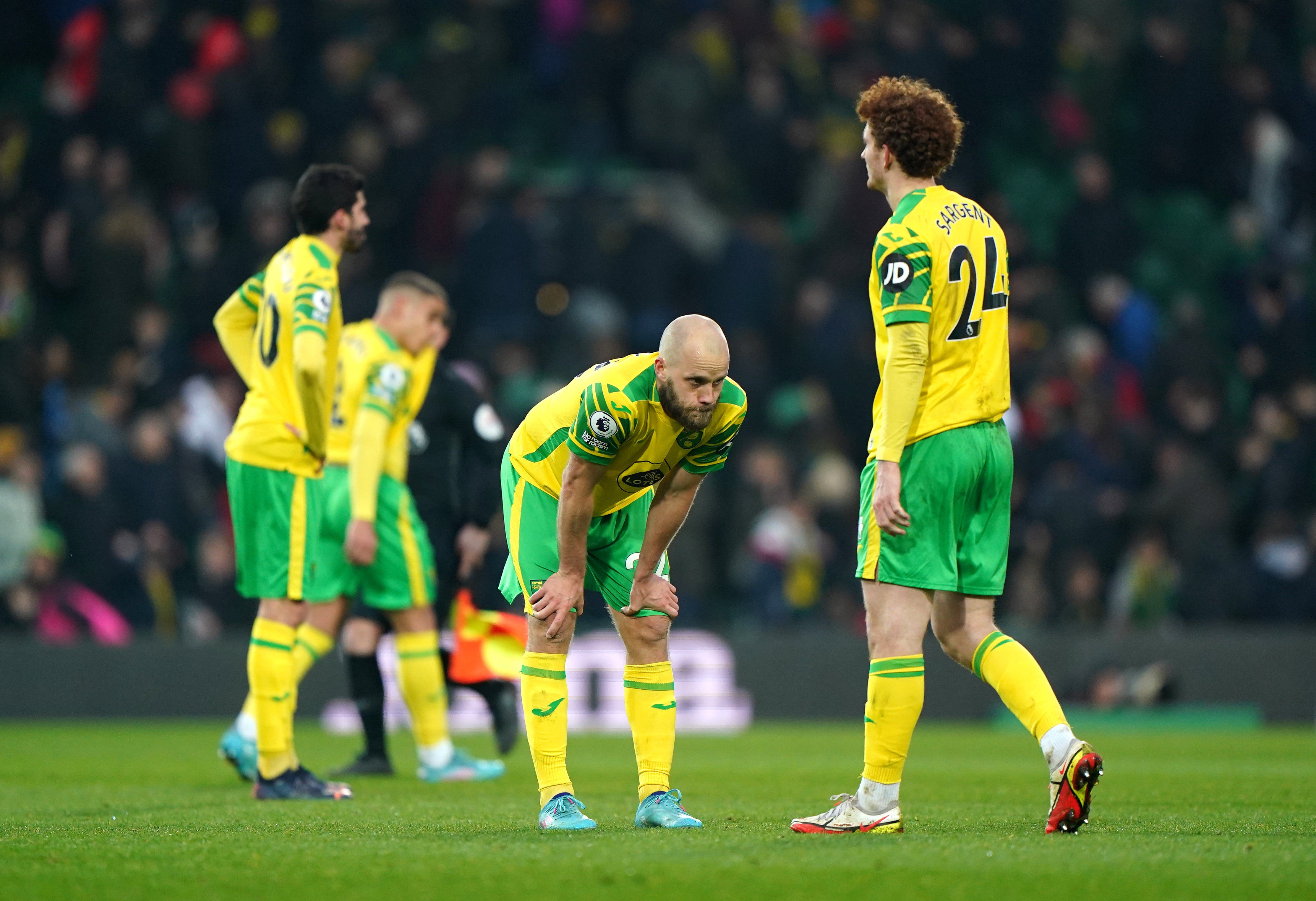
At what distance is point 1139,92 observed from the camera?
770 inches

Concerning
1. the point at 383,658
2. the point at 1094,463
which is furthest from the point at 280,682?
the point at 1094,463

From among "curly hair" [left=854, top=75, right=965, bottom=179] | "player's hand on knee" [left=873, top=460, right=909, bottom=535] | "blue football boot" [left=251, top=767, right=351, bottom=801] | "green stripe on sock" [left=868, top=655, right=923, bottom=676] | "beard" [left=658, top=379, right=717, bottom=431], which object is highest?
"curly hair" [left=854, top=75, right=965, bottom=179]

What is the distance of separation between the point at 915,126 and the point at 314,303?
2.97 meters

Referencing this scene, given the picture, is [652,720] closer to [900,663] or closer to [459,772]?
[900,663]

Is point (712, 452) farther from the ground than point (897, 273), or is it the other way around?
point (897, 273)

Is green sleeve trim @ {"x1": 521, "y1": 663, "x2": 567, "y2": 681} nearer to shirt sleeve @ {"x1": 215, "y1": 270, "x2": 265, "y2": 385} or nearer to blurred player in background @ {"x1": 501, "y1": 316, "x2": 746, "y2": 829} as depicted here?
blurred player in background @ {"x1": 501, "y1": 316, "x2": 746, "y2": 829}

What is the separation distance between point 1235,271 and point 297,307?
1335 centimetres

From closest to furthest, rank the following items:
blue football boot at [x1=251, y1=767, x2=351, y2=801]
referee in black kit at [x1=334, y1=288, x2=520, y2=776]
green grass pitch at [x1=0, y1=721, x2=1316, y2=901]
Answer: green grass pitch at [x1=0, y1=721, x2=1316, y2=901] → blue football boot at [x1=251, y1=767, x2=351, y2=801] → referee in black kit at [x1=334, y1=288, x2=520, y2=776]

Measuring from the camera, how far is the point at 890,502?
5629 mm

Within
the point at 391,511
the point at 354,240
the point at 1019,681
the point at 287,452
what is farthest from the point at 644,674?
the point at 391,511

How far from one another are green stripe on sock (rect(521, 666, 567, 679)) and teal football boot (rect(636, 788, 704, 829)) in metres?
0.56

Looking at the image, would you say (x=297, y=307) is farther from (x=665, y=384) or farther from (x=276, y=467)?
(x=665, y=384)

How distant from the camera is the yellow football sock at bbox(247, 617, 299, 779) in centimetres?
740

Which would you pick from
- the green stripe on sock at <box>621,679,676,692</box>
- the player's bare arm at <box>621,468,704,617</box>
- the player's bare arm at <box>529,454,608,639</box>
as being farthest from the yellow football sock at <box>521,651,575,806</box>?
the player's bare arm at <box>621,468,704,617</box>
